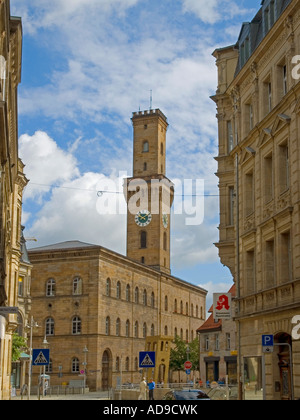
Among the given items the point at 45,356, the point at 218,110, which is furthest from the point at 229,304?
the point at 218,110

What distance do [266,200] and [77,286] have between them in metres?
50.1

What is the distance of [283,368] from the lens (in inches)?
913

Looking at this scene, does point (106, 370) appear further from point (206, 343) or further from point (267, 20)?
point (267, 20)

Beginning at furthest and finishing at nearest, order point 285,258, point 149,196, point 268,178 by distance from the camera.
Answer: point 149,196 < point 268,178 < point 285,258

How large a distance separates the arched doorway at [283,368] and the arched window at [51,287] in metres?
52.7

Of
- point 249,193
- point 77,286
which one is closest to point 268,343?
point 249,193

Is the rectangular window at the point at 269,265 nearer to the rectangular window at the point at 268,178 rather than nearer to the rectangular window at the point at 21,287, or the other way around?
the rectangular window at the point at 268,178

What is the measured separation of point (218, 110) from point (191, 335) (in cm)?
7637

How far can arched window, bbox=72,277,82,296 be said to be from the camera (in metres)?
72.9

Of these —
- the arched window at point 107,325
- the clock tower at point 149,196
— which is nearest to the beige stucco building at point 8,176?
the arched window at point 107,325

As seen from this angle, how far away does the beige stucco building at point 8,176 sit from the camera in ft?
75.1

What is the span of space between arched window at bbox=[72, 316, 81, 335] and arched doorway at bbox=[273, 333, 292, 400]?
164 feet

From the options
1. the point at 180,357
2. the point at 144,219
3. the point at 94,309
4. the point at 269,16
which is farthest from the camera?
the point at 144,219
